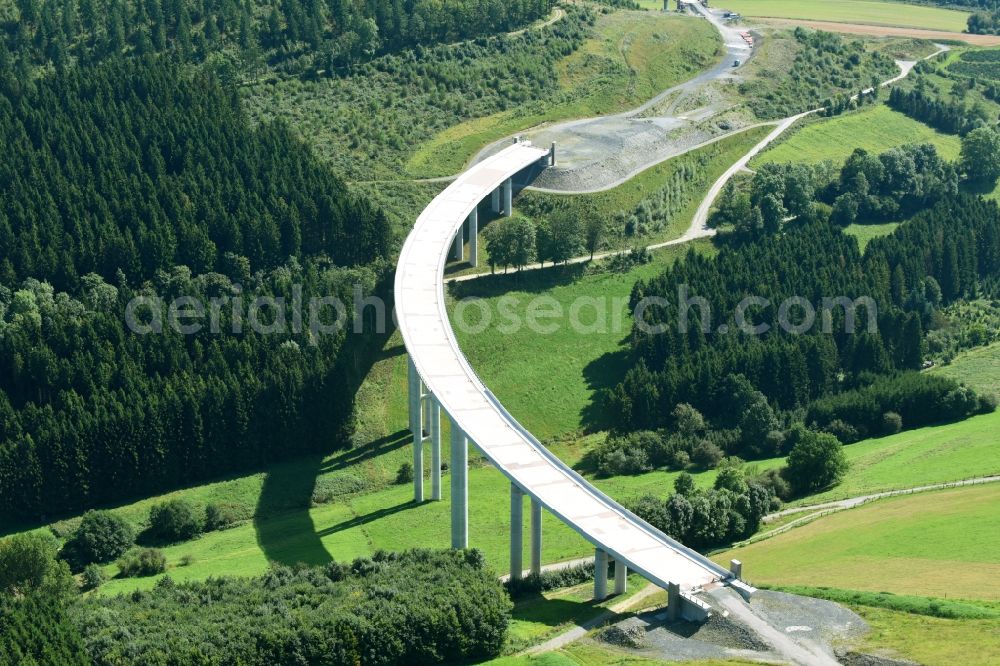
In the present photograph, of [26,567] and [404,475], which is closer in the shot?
[26,567]

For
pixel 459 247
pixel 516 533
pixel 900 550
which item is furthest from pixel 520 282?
pixel 900 550

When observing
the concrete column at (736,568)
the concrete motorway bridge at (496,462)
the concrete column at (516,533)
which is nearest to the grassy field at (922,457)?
the concrete motorway bridge at (496,462)

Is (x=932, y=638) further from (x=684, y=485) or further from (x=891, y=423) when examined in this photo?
(x=891, y=423)

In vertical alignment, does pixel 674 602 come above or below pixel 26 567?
above

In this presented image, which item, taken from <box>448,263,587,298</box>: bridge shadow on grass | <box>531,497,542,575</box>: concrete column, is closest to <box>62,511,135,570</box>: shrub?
<box>531,497,542,575</box>: concrete column

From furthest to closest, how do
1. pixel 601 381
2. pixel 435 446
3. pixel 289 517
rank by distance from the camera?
1. pixel 601 381
2. pixel 435 446
3. pixel 289 517

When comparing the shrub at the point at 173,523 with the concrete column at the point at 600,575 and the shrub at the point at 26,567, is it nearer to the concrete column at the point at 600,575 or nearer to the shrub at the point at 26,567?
the shrub at the point at 26,567
